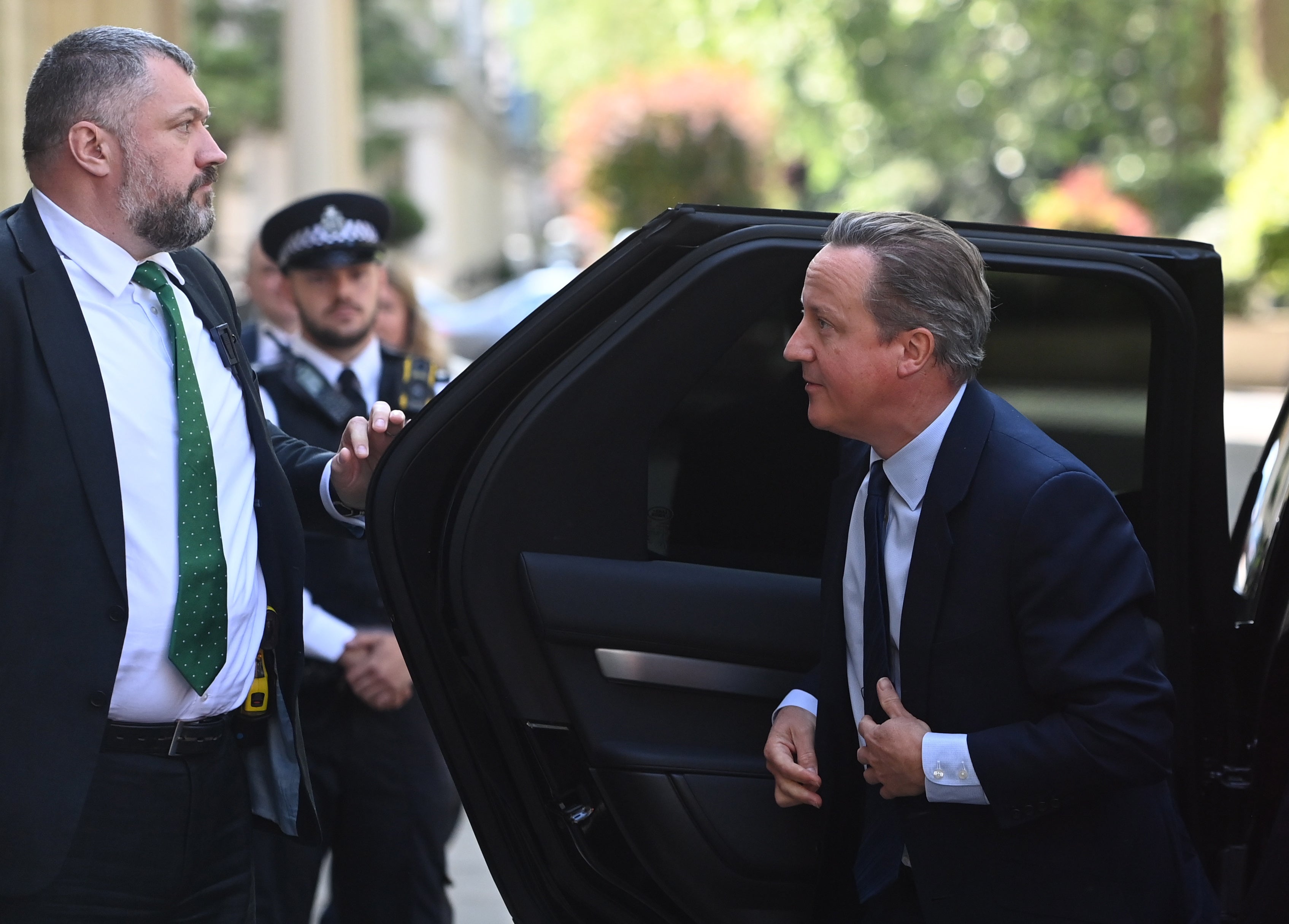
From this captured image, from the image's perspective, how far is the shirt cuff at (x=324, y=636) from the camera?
307cm

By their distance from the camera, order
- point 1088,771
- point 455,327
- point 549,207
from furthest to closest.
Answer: point 549,207 < point 455,327 < point 1088,771

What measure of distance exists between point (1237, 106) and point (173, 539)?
3075 cm

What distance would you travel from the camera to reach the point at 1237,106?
94.8 feet

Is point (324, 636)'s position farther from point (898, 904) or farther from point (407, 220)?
point (407, 220)

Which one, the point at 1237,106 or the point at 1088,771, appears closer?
the point at 1088,771

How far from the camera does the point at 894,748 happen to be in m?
1.94

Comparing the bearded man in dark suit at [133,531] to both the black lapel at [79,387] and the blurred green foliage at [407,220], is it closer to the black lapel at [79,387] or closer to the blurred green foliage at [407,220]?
the black lapel at [79,387]

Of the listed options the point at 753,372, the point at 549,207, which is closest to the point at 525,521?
the point at 753,372

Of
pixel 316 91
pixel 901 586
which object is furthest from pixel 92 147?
pixel 316 91

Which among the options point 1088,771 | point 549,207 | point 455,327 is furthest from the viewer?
point 549,207

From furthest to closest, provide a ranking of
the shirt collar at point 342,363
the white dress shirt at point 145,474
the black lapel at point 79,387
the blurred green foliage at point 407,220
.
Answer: the blurred green foliage at point 407,220
the shirt collar at point 342,363
the white dress shirt at point 145,474
the black lapel at point 79,387

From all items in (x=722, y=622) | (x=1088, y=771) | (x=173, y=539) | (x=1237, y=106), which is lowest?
(x=1088, y=771)

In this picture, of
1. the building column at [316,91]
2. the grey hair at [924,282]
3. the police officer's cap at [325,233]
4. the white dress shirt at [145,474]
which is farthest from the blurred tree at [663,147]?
the grey hair at [924,282]

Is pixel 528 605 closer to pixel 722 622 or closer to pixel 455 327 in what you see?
pixel 722 622
